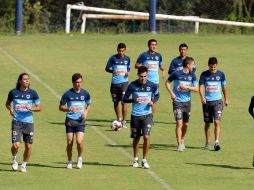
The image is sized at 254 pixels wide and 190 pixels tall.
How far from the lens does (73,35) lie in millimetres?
46219

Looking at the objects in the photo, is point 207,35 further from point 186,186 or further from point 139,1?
point 186,186

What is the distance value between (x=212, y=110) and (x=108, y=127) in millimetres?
3925

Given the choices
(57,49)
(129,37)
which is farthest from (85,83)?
(129,37)

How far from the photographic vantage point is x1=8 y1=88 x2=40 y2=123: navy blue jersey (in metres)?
21.4

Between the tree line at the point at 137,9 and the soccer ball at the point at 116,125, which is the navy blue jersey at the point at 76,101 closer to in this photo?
the soccer ball at the point at 116,125

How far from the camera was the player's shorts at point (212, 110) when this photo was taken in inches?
969

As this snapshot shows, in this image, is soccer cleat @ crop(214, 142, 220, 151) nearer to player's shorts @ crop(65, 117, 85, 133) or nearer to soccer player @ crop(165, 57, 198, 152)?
soccer player @ crop(165, 57, 198, 152)

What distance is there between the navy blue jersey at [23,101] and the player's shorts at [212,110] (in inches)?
196

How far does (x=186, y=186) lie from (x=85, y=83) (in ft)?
50.6

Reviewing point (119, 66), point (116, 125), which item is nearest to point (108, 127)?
point (116, 125)

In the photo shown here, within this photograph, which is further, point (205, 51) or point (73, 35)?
point (73, 35)

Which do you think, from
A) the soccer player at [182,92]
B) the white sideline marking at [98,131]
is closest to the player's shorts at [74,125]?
the white sideline marking at [98,131]

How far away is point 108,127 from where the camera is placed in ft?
91.0

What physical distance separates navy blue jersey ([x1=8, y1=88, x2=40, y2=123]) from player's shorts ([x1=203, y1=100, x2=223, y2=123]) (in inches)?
196
